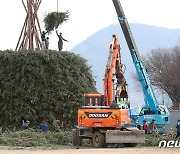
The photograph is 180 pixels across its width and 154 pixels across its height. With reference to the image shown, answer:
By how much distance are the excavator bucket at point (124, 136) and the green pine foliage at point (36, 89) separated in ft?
31.6

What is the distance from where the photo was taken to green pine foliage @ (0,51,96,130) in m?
34.7

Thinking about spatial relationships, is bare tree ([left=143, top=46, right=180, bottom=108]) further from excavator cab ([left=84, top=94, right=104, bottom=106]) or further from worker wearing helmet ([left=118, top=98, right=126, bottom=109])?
excavator cab ([left=84, top=94, right=104, bottom=106])

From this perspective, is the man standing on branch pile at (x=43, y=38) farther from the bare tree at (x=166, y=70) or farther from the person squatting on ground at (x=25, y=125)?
the bare tree at (x=166, y=70)

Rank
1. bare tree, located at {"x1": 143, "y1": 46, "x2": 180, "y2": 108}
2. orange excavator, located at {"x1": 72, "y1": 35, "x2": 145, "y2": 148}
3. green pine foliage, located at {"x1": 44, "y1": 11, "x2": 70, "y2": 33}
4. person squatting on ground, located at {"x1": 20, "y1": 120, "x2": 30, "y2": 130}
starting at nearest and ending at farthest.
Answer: orange excavator, located at {"x1": 72, "y1": 35, "x2": 145, "y2": 148} < person squatting on ground, located at {"x1": 20, "y1": 120, "x2": 30, "y2": 130} < green pine foliage, located at {"x1": 44, "y1": 11, "x2": 70, "y2": 33} < bare tree, located at {"x1": 143, "y1": 46, "x2": 180, "y2": 108}

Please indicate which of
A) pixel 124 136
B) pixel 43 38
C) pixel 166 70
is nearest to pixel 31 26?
pixel 43 38

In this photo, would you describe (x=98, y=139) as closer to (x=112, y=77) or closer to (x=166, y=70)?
(x=112, y=77)

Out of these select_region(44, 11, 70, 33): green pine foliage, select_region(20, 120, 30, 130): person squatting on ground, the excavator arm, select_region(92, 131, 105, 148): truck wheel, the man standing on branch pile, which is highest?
select_region(44, 11, 70, 33): green pine foliage

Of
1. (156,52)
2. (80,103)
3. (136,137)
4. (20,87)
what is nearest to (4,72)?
(20,87)

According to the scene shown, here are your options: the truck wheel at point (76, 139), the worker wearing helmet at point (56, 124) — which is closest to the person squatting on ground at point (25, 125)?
the worker wearing helmet at point (56, 124)

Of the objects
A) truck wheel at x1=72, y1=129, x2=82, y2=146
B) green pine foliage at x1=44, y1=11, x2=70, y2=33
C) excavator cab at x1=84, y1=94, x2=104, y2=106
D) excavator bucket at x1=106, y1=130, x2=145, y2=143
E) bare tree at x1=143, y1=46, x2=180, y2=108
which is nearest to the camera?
excavator bucket at x1=106, y1=130, x2=145, y2=143

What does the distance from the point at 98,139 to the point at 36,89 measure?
31.1 feet

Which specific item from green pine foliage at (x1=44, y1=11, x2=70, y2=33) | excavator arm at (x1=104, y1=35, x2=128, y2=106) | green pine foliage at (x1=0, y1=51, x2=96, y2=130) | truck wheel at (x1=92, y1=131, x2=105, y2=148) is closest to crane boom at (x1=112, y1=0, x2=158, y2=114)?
green pine foliage at (x1=44, y1=11, x2=70, y2=33)

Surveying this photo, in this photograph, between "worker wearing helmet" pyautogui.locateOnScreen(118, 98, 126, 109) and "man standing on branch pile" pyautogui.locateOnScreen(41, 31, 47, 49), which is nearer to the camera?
"worker wearing helmet" pyautogui.locateOnScreen(118, 98, 126, 109)

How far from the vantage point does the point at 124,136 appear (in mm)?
25812
